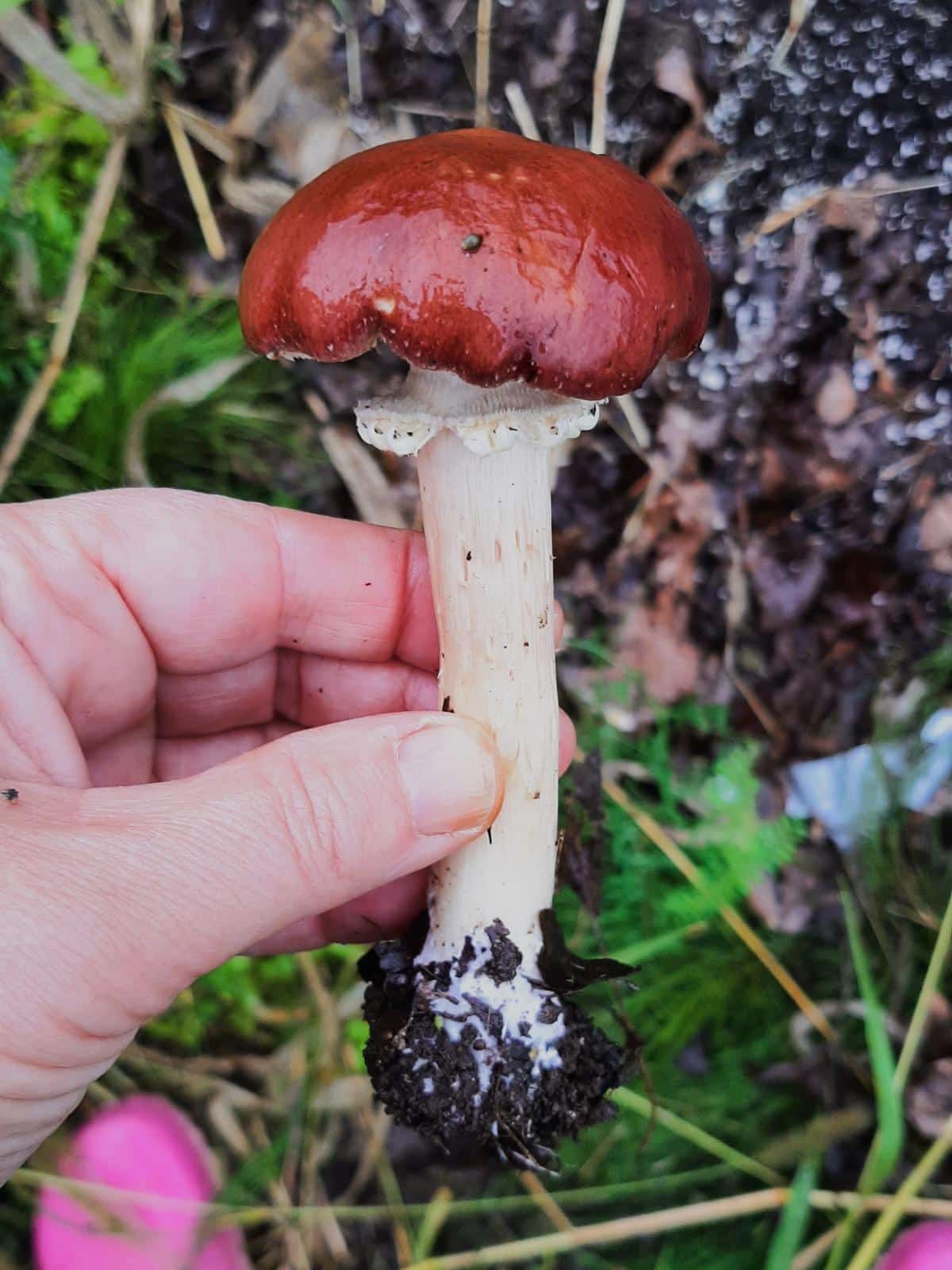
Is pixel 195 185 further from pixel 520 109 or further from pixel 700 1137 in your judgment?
pixel 700 1137

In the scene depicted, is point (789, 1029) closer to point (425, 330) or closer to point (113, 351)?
point (425, 330)

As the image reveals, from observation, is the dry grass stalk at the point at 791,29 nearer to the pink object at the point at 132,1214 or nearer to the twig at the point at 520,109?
the twig at the point at 520,109

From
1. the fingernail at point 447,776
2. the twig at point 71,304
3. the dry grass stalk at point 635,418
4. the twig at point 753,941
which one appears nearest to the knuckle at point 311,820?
the fingernail at point 447,776

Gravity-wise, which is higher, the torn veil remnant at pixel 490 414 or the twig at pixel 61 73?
the twig at pixel 61 73

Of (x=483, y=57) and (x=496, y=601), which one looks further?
(x=483, y=57)

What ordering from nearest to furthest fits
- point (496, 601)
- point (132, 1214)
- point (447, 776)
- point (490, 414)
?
point (490, 414) → point (447, 776) → point (496, 601) → point (132, 1214)

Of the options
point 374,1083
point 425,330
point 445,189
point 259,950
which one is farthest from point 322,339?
point 259,950

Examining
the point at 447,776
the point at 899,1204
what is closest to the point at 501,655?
the point at 447,776
